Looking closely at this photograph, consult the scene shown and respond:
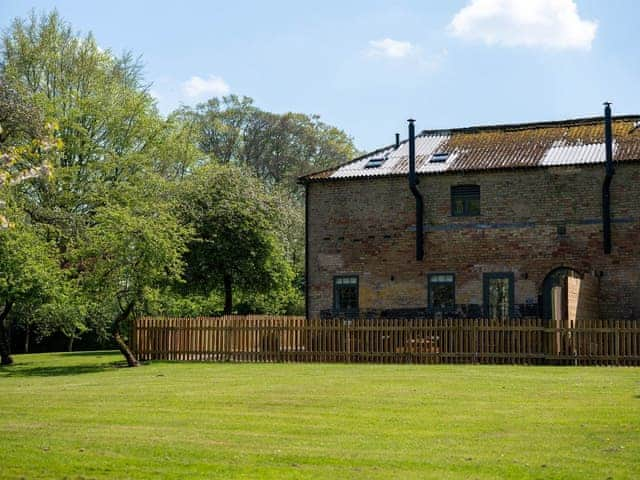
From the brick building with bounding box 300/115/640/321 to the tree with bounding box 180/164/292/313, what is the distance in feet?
26.6

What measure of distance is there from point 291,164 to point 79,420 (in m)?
54.9

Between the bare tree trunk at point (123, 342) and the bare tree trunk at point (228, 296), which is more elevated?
the bare tree trunk at point (228, 296)

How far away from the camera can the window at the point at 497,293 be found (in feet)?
109

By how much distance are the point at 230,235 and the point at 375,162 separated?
9626 mm

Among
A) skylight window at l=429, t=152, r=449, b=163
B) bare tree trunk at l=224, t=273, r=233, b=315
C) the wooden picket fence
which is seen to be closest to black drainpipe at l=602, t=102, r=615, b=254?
the wooden picket fence

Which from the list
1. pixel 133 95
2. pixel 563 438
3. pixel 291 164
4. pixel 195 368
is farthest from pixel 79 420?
pixel 291 164

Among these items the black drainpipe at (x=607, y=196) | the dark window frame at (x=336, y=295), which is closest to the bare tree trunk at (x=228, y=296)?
the dark window frame at (x=336, y=295)

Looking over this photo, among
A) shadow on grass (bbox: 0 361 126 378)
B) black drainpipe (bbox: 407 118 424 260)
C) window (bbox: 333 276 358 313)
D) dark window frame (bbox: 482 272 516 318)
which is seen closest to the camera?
shadow on grass (bbox: 0 361 126 378)

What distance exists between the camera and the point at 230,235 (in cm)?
4378

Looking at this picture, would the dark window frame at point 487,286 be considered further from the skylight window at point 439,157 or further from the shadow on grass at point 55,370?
the shadow on grass at point 55,370

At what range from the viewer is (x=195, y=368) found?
26750 millimetres

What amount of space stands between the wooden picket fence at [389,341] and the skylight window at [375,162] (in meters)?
8.63

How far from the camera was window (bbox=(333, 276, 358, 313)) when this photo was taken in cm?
3544

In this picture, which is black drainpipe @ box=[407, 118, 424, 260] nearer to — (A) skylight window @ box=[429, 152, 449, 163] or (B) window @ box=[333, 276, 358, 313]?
(A) skylight window @ box=[429, 152, 449, 163]
